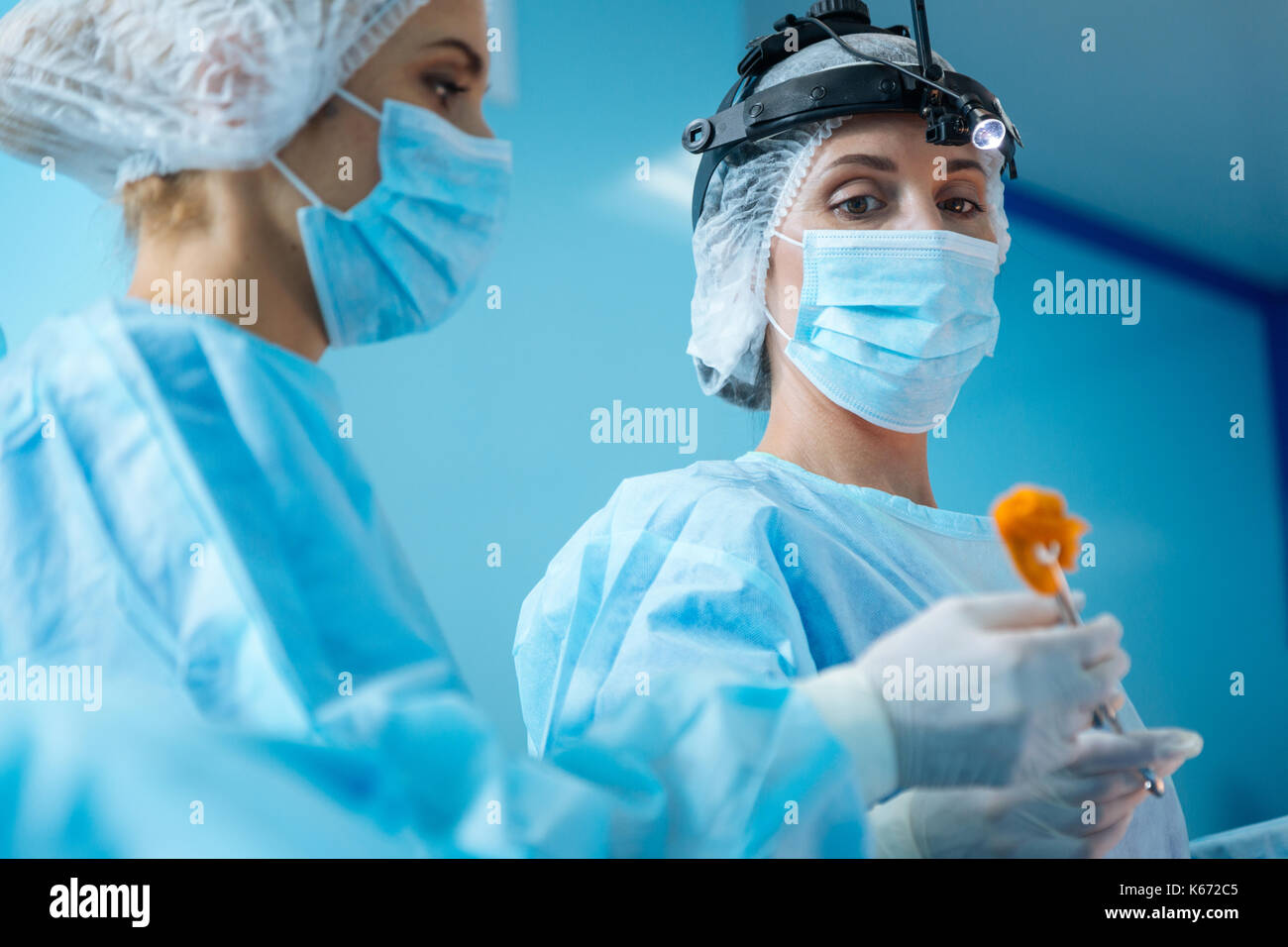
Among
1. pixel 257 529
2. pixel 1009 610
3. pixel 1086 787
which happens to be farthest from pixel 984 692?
pixel 257 529

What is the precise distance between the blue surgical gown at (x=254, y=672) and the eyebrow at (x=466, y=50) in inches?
12.7

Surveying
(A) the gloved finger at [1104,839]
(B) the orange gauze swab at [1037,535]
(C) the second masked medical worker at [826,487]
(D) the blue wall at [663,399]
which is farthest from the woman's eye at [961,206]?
(A) the gloved finger at [1104,839]

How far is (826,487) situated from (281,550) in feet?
2.26

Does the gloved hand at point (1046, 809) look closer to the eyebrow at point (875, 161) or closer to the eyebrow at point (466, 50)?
the eyebrow at point (875, 161)

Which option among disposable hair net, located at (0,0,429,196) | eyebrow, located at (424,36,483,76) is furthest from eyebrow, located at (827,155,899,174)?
disposable hair net, located at (0,0,429,196)

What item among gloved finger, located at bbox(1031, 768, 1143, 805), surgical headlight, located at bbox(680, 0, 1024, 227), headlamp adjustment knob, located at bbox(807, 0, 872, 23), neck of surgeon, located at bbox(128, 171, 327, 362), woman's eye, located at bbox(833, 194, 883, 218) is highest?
headlamp adjustment knob, located at bbox(807, 0, 872, 23)

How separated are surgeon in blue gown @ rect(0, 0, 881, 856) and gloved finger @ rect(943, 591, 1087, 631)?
7.0 inches

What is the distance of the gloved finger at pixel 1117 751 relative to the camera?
0.95 m

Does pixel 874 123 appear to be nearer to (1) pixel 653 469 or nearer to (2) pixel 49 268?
(1) pixel 653 469

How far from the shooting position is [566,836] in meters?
0.75

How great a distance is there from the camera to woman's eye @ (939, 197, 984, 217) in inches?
51.0

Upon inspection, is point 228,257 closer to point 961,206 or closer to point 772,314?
point 772,314

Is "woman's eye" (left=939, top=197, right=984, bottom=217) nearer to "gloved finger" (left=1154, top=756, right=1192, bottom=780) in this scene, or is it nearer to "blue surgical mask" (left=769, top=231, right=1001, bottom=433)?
"blue surgical mask" (left=769, top=231, right=1001, bottom=433)
